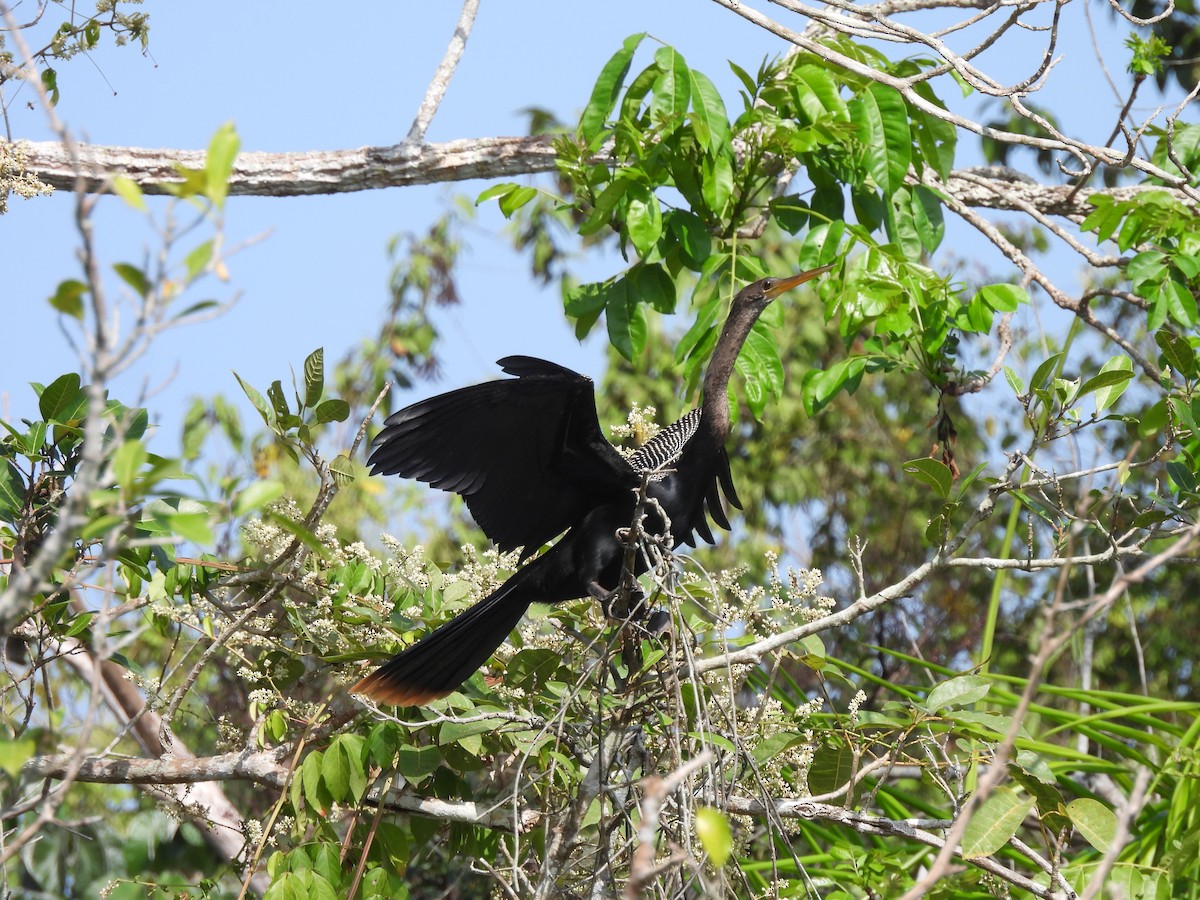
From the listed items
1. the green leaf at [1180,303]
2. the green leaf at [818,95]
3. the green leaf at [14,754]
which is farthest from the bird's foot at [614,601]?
the green leaf at [1180,303]

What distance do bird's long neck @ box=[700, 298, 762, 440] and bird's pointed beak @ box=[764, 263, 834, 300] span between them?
0.20 ft

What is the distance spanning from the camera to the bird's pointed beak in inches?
129

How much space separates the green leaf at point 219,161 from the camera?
45.6 inches

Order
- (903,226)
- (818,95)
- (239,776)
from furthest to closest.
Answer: (903,226)
(818,95)
(239,776)

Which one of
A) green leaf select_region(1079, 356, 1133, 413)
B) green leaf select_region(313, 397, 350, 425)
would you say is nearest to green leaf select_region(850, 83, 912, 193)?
green leaf select_region(1079, 356, 1133, 413)

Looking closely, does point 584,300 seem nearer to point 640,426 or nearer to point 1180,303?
point 640,426

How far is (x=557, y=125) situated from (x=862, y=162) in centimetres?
258

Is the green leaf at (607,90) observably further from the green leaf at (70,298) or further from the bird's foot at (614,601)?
the green leaf at (70,298)

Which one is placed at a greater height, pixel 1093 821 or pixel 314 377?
pixel 314 377

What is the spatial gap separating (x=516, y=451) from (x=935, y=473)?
3.53 ft

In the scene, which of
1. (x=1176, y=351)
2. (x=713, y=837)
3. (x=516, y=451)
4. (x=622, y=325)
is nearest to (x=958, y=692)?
(x=1176, y=351)

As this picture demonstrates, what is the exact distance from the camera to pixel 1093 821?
231cm

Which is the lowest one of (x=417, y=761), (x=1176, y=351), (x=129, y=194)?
(x=417, y=761)

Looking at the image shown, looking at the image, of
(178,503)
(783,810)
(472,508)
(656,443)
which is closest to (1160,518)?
(783,810)
